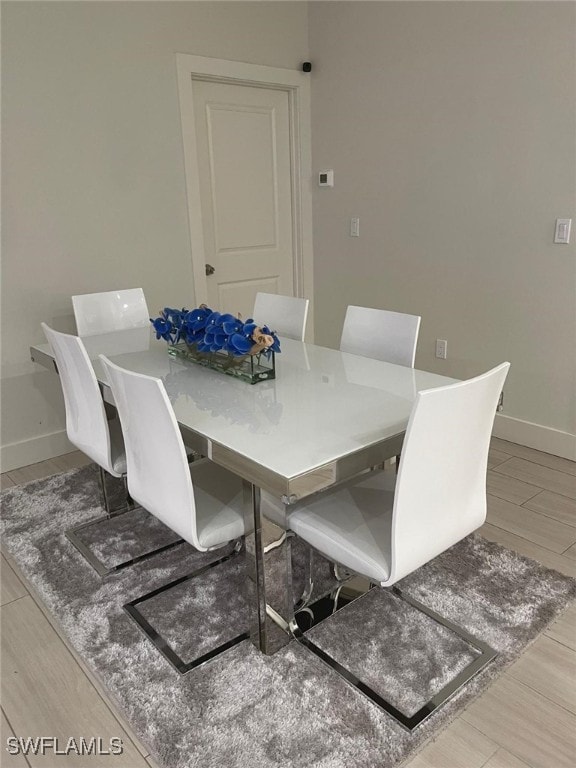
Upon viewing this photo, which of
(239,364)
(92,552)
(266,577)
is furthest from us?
(92,552)

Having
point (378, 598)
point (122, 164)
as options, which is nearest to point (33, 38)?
point (122, 164)

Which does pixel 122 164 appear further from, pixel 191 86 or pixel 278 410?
pixel 278 410

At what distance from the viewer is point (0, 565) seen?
2.35m

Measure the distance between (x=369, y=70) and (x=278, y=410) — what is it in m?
2.78

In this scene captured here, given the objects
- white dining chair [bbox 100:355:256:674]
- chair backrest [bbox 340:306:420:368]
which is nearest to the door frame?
chair backrest [bbox 340:306:420:368]

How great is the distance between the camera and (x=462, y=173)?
3270 mm

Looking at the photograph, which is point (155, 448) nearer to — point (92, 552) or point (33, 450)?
point (92, 552)

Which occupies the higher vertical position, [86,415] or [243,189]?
[243,189]

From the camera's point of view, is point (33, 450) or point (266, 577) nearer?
point (266, 577)

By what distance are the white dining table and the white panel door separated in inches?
68.6

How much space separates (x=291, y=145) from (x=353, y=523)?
3.21 meters

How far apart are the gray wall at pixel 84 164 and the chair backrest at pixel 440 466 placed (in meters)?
2.47

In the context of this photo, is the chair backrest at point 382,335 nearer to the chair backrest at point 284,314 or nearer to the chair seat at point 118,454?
the chair backrest at point 284,314

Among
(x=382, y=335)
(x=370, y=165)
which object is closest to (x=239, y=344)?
(x=382, y=335)
